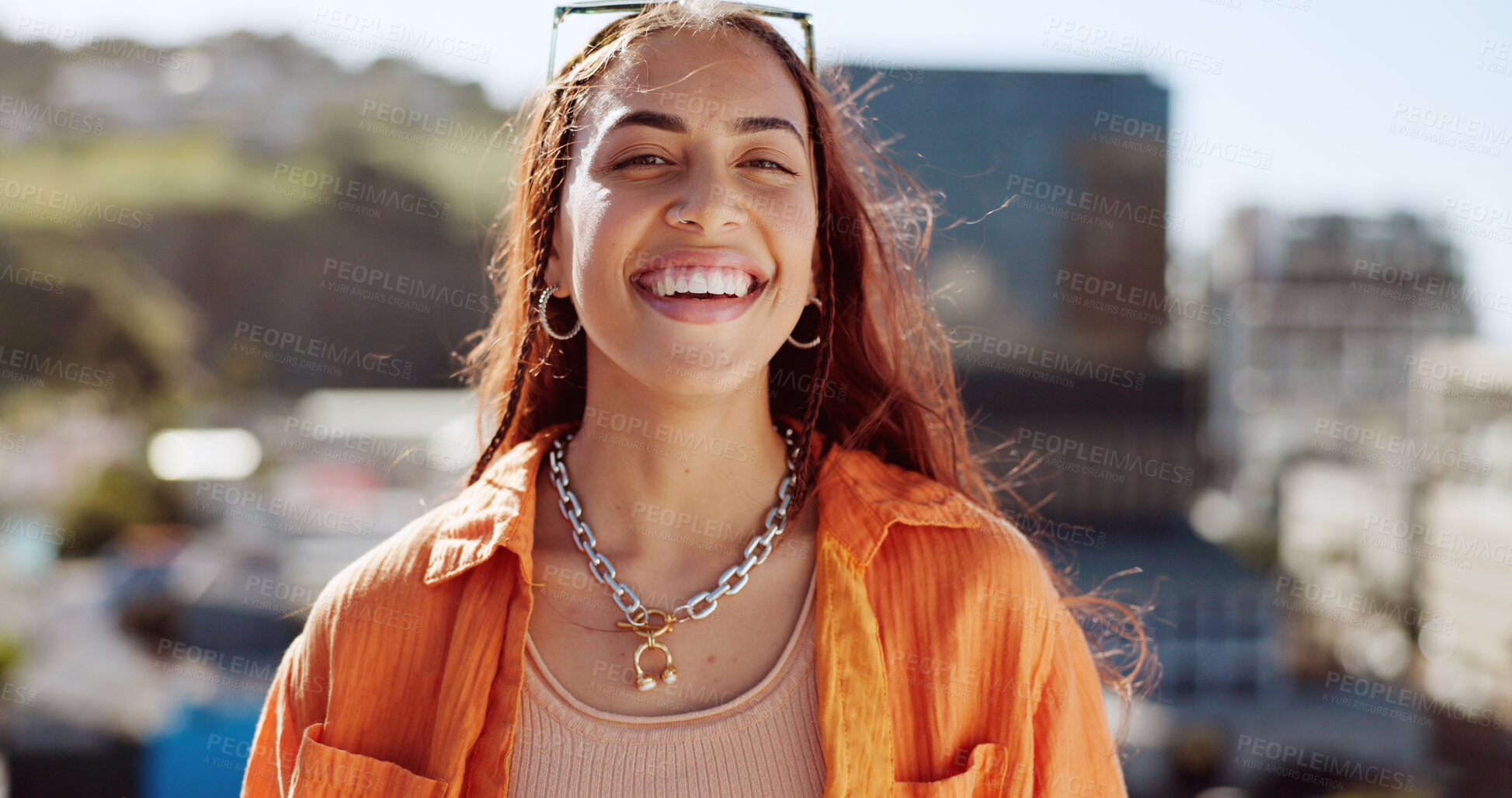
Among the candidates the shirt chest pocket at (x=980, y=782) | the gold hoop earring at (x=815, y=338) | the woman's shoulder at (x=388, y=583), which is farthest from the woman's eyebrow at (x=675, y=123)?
the shirt chest pocket at (x=980, y=782)

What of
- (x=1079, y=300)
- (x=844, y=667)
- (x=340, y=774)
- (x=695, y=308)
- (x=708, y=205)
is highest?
(x=1079, y=300)

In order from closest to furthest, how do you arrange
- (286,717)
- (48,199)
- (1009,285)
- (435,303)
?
(286,717), (48,199), (1009,285), (435,303)

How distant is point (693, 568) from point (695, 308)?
34 cm

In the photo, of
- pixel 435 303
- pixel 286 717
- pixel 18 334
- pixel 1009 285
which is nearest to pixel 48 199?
pixel 18 334

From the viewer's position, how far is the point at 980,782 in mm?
1167

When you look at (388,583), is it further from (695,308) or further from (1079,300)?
(1079,300)

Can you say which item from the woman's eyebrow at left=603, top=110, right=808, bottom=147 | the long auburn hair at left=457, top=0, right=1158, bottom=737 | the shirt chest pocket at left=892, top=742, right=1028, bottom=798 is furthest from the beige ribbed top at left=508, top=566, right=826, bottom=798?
the woman's eyebrow at left=603, top=110, right=808, bottom=147

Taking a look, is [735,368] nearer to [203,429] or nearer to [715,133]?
[715,133]

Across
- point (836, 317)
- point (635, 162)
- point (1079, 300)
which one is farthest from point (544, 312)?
point (1079, 300)

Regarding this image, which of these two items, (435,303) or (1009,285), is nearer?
(1009,285)

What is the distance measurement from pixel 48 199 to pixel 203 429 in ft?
11.4

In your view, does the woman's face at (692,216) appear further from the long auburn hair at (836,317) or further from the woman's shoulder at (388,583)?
the woman's shoulder at (388,583)

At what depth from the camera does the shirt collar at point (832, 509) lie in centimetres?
124

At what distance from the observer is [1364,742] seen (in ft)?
38.1
